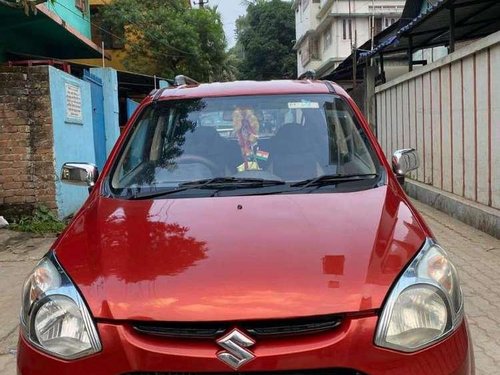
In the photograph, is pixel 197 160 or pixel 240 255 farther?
pixel 197 160

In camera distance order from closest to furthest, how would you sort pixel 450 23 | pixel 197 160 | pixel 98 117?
pixel 197 160
pixel 450 23
pixel 98 117

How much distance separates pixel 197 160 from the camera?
11.0ft

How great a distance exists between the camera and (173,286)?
212 cm

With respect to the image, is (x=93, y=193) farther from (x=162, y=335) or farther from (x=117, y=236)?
(x=162, y=335)

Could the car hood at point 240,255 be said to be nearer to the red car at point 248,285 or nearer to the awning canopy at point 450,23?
the red car at point 248,285

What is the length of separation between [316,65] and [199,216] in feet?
133

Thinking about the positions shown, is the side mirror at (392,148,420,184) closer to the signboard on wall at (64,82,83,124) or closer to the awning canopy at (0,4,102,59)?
the signboard on wall at (64,82,83,124)

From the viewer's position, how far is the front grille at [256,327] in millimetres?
2016

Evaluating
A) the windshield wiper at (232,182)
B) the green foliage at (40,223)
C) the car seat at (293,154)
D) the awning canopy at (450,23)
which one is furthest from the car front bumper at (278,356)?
the awning canopy at (450,23)

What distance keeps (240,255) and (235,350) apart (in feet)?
1.33

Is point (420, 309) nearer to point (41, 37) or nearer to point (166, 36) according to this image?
point (41, 37)

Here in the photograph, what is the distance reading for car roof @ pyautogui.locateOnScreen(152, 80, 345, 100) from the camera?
3777mm

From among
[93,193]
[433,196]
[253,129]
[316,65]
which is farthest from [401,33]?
[316,65]

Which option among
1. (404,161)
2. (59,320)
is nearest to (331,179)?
(404,161)
